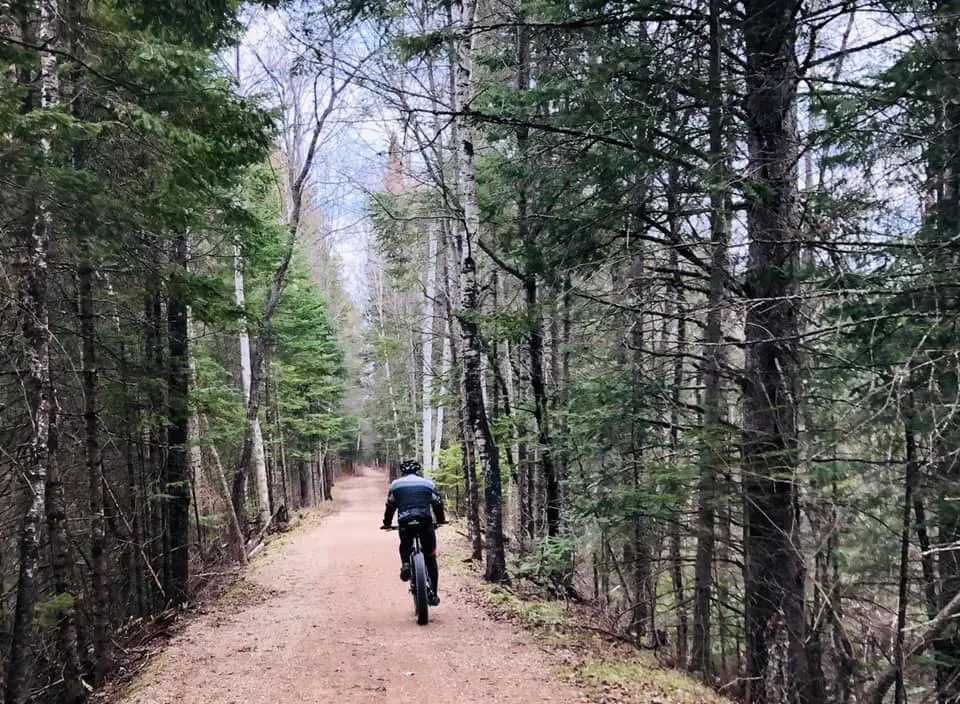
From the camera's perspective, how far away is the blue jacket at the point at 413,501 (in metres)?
7.86

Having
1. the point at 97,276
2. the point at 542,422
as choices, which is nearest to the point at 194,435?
the point at 97,276

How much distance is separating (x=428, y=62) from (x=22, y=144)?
4.10 m

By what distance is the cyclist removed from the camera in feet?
25.6

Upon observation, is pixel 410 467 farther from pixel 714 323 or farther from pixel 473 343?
pixel 714 323

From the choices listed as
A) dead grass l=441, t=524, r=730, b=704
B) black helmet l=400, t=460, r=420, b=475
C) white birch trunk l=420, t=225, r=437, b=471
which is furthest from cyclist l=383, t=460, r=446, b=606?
white birch trunk l=420, t=225, r=437, b=471

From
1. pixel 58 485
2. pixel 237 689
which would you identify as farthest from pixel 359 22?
pixel 237 689

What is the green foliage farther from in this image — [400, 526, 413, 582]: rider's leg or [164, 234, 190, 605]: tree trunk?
[400, 526, 413, 582]: rider's leg

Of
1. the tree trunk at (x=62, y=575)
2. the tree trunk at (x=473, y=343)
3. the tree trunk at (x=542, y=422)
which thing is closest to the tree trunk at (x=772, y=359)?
the tree trunk at (x=542, y=422)

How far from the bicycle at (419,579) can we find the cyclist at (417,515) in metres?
0.04

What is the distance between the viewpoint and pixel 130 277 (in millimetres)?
8156

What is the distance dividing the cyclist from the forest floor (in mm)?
639

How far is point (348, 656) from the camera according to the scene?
669 cm

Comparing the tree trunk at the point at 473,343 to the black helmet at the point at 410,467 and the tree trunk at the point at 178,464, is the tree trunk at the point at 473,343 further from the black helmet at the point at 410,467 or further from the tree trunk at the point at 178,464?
the tree trunk at the point at 178,464

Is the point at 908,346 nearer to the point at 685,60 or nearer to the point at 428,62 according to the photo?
the point at 685,60
